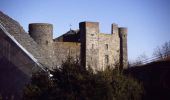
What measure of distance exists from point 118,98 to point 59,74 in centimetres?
259

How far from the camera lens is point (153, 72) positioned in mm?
23375

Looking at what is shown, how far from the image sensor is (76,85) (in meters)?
15.6

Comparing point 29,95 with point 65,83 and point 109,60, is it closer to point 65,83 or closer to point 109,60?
point 65,83

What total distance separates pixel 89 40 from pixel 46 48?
8.22 meters

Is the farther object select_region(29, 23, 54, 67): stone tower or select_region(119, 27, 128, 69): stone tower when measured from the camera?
select_region(119, 27, 128, 69): stone tower

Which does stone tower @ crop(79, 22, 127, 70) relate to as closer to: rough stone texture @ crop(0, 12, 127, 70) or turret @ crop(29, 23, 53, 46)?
rough stone texture @ crop(0, 12, 127, 70)

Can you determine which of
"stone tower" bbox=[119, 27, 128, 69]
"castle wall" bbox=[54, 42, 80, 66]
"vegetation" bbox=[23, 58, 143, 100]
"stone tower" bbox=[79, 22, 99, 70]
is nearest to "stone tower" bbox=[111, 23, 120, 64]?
"stone tower" bbox=[119, 27, 128, 69]

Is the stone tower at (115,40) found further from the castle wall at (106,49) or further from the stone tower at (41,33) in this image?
the stone tower at (41,33)

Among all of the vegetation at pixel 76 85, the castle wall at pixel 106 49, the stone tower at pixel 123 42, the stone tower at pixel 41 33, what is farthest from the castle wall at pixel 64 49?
the vegetation at pixel 76 85

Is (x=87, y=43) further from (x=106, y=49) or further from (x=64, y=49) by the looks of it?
(x=106, y=49)

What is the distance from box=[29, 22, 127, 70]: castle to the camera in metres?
56.7

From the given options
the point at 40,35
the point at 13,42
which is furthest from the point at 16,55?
the point at 40,35

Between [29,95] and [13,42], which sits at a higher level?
[13,42]

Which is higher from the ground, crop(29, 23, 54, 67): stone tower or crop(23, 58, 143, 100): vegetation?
crop(29, 23, 54, 67): stone tower
